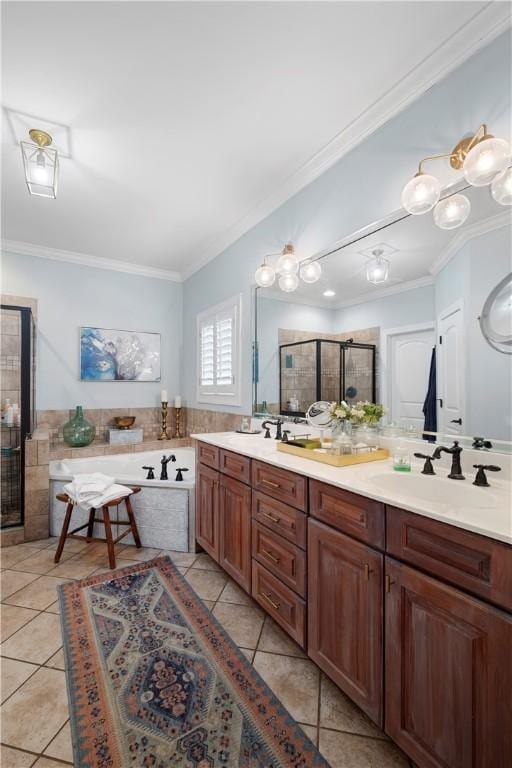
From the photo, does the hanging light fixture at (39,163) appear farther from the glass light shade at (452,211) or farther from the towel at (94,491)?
the glass light shade at (452,211)

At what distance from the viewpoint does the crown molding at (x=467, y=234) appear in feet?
4.61

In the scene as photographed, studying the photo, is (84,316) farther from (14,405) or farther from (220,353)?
(220,353)

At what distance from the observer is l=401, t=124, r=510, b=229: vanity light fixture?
1317 mm

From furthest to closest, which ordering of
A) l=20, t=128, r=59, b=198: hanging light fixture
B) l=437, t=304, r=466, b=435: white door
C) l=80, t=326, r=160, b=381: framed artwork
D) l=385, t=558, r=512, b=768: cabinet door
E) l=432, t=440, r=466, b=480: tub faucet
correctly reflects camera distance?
l=80, t=326, r=160, b=381: framed artwork
l=20, t=128, r=59, b=198: hanging light fixture
l=437, t=304, r=466, b=435: white door
l=432, t=440, r=466, b=480: tub faucet
l=385, t=558, r=512, b=768: cabinet door

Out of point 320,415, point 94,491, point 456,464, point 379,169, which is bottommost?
point 94,491

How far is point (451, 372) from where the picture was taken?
1.62 metres

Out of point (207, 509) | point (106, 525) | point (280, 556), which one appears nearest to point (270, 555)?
point (280, 556)

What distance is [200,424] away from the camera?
156 inches

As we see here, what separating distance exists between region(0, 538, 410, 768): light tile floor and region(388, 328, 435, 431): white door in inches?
48.9

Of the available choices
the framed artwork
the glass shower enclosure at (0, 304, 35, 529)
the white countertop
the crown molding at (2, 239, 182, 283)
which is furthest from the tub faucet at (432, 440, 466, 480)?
the crown molding at (2, 239, 182, 283)

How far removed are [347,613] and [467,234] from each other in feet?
5.35

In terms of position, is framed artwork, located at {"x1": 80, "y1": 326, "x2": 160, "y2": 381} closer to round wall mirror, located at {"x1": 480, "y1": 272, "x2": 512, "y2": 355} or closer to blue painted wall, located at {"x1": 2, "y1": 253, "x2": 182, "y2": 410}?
blue painted wall, located at {"x1": 2, "y1": 253, "x2": 182, "y2": 410}

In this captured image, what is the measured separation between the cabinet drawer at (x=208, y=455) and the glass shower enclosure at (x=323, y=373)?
0.61 metres

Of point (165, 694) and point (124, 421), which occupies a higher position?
point (124, 421)
